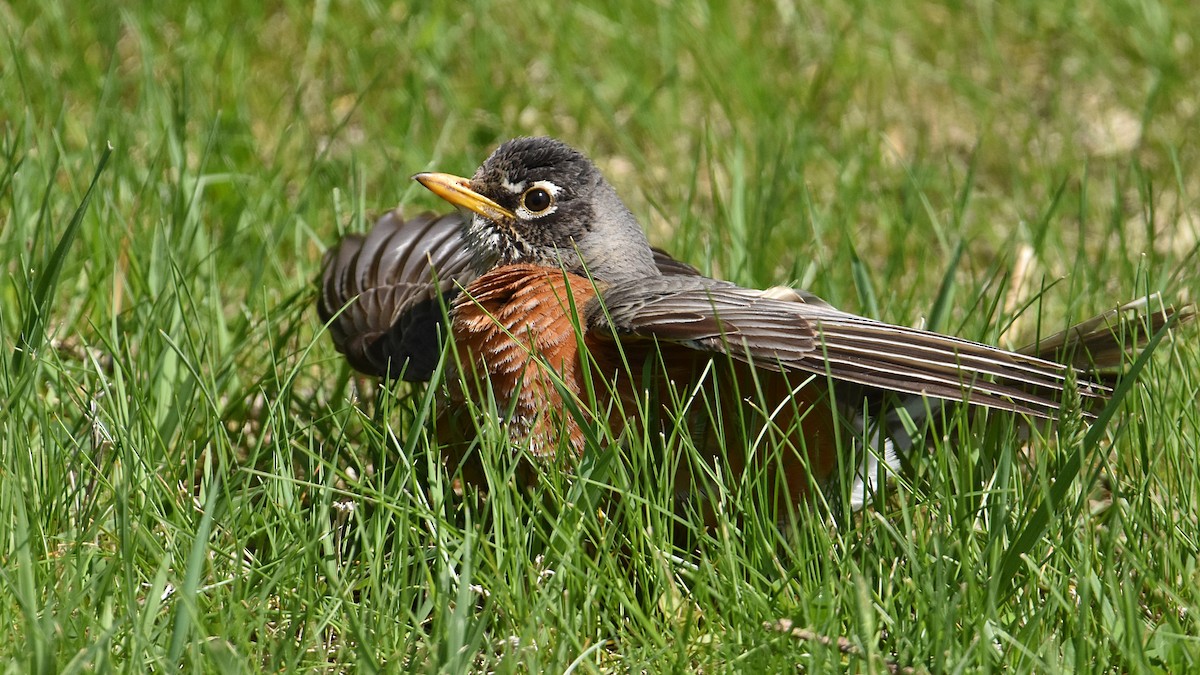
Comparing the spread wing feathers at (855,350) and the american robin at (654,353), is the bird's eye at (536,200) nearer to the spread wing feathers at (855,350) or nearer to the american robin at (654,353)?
the american robin at (654,353)

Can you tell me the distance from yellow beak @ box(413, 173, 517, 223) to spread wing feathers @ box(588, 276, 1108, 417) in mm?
888

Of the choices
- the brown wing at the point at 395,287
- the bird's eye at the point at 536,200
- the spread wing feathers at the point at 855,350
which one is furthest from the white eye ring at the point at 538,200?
the spread wing feathers at the point at 855,350

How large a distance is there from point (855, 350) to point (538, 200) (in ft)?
4.22

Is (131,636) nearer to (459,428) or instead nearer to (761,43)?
(459,428)

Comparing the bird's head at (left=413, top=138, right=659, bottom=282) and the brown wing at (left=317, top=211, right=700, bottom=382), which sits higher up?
the bird's head at (left=413, top=138, right=659, bottom=282)

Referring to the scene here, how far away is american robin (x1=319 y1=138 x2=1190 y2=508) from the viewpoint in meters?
3.33

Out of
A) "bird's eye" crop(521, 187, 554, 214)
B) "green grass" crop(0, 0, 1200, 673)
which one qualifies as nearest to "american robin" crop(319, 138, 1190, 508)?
"bird's eye" crop(521, 187, 554, 214)

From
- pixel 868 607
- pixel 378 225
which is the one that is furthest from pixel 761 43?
pixel 868 607

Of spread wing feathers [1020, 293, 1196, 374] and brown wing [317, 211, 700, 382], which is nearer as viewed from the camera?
spread wing feathers [1020, 293, 1196, 374]

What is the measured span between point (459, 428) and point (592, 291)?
544 millimetres

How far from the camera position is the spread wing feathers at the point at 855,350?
3.31 meters

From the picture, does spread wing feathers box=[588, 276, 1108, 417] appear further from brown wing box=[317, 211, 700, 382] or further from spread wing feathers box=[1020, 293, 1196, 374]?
brown wing box=[317, 211, 700, 382]

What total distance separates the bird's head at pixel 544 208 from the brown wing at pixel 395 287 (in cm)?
23

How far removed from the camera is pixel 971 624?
2717mm
